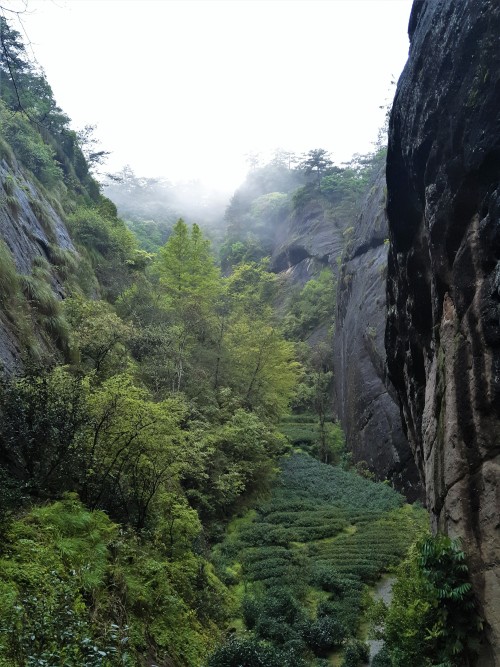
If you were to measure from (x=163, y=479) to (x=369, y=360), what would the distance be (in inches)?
742

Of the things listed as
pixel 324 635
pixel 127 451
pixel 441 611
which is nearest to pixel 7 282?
pixel 127 451

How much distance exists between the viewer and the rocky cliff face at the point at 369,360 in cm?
2373

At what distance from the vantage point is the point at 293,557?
55.5 ft

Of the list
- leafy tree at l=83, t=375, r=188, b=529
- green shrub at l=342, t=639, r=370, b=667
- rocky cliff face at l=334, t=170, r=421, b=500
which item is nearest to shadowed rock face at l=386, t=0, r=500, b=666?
green shrub at l=342, t=639, r=370, b=667

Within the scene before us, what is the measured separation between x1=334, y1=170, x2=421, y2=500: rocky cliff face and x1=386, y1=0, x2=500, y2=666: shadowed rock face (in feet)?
44.6

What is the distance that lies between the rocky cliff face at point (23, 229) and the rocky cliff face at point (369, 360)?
50.3 ft

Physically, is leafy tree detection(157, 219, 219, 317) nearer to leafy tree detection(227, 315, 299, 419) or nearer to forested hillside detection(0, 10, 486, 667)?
forested hillside detection(0, 10, 486, 667)

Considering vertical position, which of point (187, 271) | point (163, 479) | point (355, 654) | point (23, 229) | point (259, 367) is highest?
point (187, 271)

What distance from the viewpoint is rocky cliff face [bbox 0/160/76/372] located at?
11164 mm

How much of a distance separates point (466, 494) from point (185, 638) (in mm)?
5090

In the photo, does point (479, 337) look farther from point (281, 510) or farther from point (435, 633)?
point (281, 510)

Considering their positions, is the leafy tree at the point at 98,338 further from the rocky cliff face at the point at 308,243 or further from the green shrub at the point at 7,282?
the rocky cliff face at the point at 308,243

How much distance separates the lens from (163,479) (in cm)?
1076

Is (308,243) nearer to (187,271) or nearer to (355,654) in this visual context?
(187,271)
